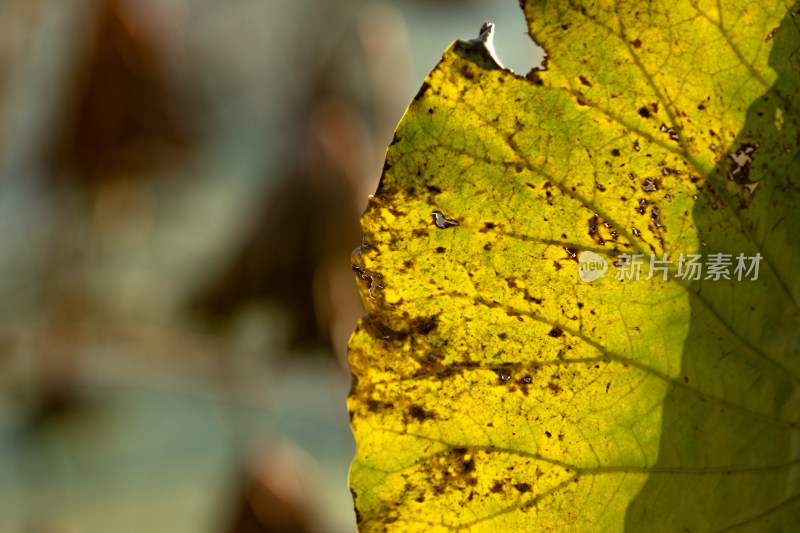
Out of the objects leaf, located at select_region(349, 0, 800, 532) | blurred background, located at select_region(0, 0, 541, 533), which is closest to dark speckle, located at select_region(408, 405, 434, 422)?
leaf, located at select_region(349, 0, 800, 532)

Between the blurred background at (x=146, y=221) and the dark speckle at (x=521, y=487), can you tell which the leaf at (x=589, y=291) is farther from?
the blurred background at (x=146, y=221)

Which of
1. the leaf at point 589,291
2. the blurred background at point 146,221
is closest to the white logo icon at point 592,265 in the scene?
the leaf at point 589,291

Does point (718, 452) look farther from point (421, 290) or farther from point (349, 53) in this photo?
point (349, 53)

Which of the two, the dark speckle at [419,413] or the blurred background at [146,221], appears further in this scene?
the blurred background at [146,221]

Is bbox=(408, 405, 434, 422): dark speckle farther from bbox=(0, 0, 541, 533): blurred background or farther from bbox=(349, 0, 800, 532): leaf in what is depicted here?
bbox=(0, 0, 541, 533): blurred background

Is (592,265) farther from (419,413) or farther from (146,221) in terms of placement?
(146,221)

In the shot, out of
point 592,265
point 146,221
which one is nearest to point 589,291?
point 592,265
